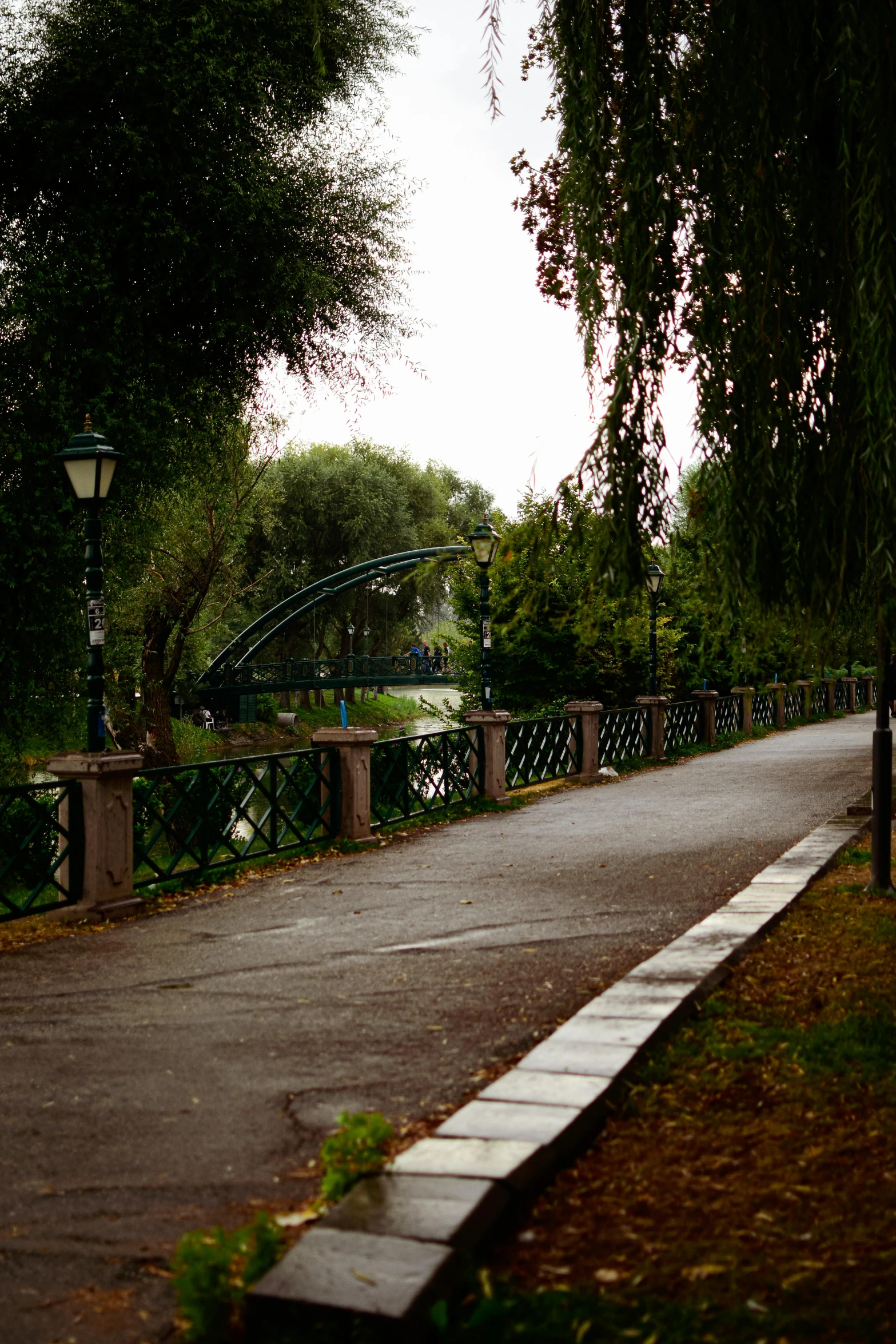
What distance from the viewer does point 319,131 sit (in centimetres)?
1592

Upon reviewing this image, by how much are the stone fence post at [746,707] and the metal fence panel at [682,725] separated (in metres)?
3.49

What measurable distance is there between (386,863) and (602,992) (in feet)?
18.6

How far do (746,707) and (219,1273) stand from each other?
29.7 metres

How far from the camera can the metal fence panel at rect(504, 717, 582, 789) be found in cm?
1811

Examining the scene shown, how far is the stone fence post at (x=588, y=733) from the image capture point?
19625 mm

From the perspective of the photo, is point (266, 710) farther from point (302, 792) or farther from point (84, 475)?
point (84, 475)

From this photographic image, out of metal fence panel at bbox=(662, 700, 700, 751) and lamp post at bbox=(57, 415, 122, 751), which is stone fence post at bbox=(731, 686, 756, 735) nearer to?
metal fence panel at bbox=(662, 700, 700, 751)

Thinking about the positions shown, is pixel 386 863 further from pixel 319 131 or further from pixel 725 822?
pixel 319 131

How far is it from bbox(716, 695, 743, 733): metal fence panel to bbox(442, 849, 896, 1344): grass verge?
973 inches

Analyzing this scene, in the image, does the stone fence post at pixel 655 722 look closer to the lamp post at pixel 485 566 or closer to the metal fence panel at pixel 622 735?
the metal fence panel at pixel 622 735

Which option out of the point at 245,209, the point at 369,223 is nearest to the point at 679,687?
the point at 369,223

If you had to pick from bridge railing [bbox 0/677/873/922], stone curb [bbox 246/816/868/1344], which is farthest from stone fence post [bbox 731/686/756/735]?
stone curb [bbox 246/816/868/1344]

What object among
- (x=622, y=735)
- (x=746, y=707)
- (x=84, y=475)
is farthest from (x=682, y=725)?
(x=84, y=475)

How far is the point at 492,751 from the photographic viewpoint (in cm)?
1644
